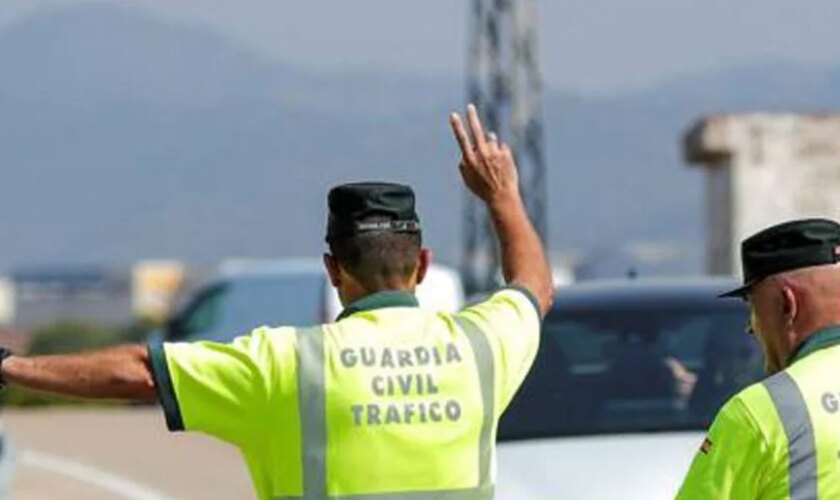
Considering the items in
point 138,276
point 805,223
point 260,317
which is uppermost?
point 805,223

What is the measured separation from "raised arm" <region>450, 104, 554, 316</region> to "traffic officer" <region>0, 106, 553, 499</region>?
7.5 inches

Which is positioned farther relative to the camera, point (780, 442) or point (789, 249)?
point (789, 249)

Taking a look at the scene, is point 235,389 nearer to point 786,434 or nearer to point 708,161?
point 786,434

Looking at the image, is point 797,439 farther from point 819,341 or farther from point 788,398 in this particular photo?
point 819,341

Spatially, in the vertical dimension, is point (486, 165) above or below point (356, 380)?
above

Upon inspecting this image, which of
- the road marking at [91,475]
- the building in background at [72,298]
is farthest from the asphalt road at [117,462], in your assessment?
the building in background at [72,298]

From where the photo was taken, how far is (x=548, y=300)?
239 inches

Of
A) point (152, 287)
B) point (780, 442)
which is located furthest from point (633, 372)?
point (152, 287)

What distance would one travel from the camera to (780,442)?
523 centimetres

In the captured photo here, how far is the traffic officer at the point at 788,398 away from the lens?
5223mm

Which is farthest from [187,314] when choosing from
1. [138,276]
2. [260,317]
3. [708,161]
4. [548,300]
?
[138,276]

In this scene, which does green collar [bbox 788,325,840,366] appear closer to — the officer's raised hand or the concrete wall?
the officer's raised hand

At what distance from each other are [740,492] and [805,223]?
58cm

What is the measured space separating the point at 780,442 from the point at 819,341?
0.22 m
